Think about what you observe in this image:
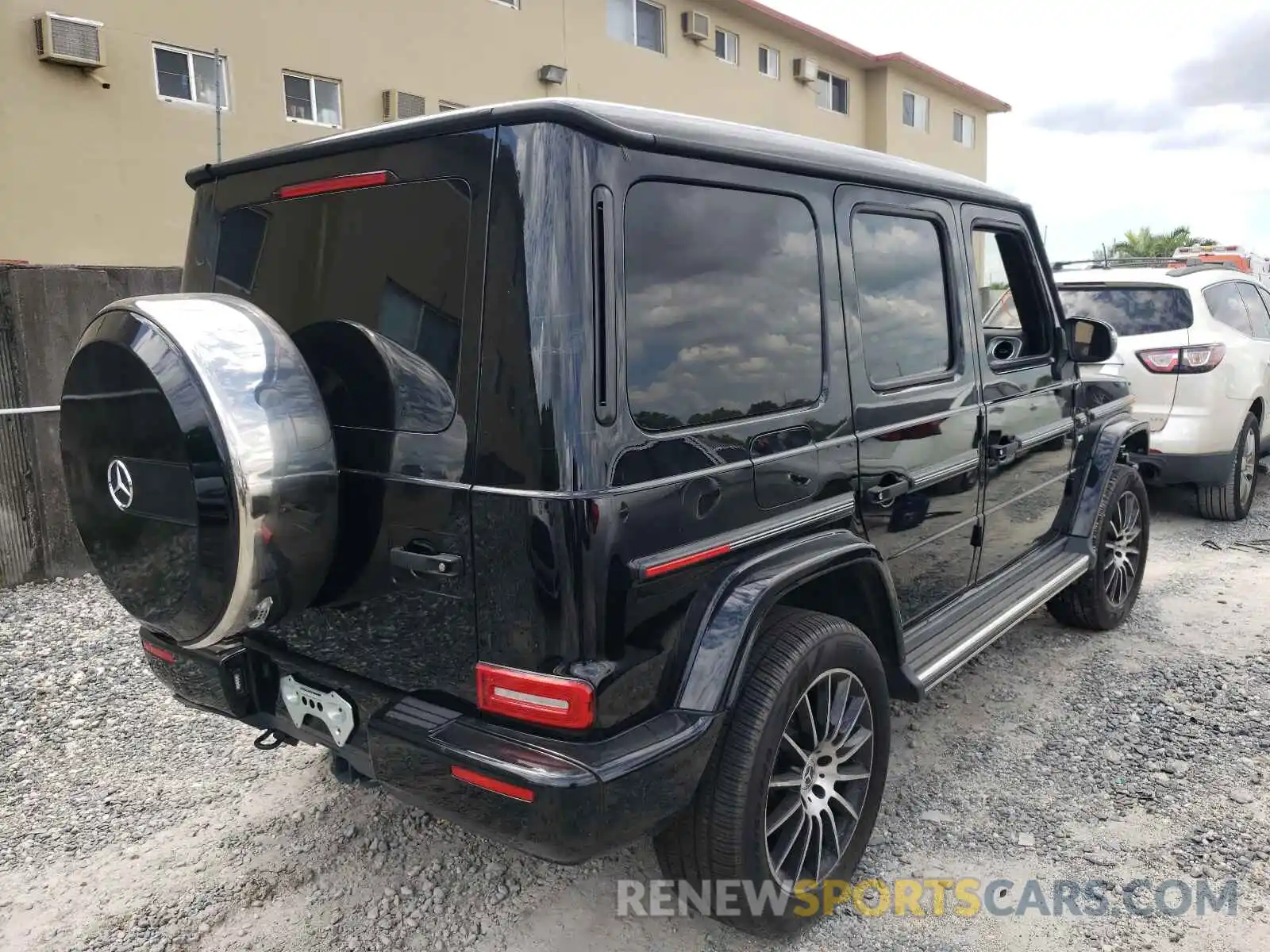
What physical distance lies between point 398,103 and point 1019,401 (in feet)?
34.4

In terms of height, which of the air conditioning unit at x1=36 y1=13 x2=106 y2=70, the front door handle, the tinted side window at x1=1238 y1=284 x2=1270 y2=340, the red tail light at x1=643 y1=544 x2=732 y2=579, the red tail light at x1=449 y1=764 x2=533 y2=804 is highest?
the air conditioning unit at x1=36 y1=13 x2=106 y2=70

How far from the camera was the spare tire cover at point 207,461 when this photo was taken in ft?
6.82

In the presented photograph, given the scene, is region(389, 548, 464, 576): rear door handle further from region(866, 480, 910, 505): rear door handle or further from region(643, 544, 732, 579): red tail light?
region(866, 480, 910, 505): rear door handle

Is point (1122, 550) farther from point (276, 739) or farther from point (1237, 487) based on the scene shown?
point (276, 739)

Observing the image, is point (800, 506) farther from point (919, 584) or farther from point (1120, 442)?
point (1120, 442)

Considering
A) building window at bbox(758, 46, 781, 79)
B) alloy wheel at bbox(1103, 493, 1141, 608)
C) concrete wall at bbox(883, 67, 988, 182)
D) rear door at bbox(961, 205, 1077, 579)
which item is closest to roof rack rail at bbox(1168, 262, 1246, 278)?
alloy wheel at bbox(1103, 493, 1141, 608)

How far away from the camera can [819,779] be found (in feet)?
8.61

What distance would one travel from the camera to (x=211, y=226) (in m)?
2.80

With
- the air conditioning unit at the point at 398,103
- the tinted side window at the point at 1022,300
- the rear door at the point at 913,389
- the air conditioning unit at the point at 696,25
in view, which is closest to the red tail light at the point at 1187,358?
the tinted side window at the point at 1022,300

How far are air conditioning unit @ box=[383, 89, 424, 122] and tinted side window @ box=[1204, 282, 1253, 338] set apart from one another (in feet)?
30.6

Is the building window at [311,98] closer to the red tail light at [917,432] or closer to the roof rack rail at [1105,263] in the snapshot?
the roof rack rail at [1105,263]

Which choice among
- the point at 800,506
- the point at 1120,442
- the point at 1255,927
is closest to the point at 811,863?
the point at 800,506

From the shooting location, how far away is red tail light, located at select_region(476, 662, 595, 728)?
2.01 m

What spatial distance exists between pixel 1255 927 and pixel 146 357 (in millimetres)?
3276
